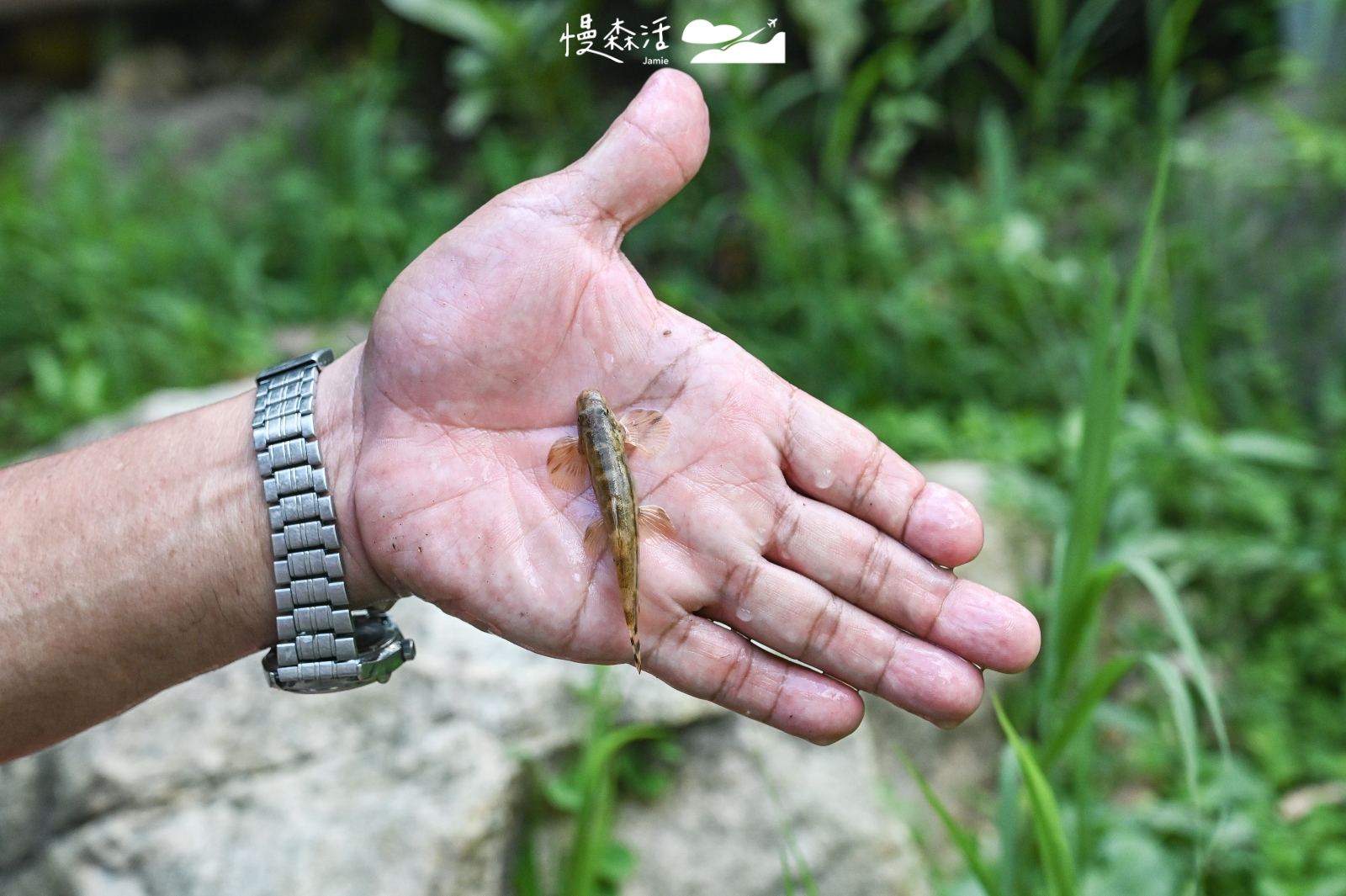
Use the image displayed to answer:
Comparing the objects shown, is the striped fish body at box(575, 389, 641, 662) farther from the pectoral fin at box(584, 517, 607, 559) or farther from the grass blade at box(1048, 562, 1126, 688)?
the grass blade at box(1048, 562, 1126, 688)

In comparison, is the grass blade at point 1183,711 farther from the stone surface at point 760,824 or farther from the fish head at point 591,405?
the fish head at point 591,405

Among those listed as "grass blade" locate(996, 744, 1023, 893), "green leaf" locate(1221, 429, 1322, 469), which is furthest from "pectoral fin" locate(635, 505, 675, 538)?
"green leaf" locate(1221, 429, 1322, 469)

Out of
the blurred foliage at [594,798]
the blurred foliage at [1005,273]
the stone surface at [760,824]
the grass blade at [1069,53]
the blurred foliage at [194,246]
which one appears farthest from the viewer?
the blurred foliage at [194,246]

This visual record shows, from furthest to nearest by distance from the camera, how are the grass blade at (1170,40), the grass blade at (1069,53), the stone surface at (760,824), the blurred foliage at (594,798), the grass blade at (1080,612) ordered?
the grass blade at (1069,53) < the grass blade at (1170,40) < the stone surface at (760,824) < the blurred foliage at (594,798) < the grass blade at (1080,612)

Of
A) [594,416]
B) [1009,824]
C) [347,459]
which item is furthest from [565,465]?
[1009,824]

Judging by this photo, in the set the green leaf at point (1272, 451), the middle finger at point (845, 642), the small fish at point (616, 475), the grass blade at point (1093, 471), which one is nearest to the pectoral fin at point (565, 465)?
the small fish at point (616, 475)
